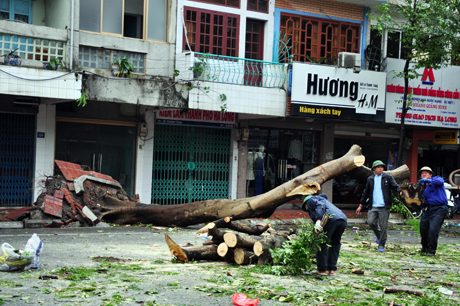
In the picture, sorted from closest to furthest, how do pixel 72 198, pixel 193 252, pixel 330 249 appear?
pixel 330 249 < pixel 193 252 < pixel 72 198

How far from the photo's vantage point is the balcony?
16.3 metres

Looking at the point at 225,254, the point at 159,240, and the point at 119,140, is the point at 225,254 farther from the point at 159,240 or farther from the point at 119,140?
the point at 119,140

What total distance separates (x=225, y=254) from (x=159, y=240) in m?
3.34

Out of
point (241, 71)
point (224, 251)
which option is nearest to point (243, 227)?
point (224, 251)

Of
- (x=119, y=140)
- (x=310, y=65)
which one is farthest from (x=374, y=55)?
(x=119, y=140)

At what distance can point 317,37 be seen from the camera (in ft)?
63.6

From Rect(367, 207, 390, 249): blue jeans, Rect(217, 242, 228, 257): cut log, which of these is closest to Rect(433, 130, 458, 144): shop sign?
Rect(367, 207, 390, 249): blue jeans

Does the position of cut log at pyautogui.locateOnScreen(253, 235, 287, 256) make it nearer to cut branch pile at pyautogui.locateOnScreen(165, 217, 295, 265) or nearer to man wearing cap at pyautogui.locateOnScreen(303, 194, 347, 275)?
cut branch pile at pyautogui.locateOnScreen(165, 217, 295, 265)

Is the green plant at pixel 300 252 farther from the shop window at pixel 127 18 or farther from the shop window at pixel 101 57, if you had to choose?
the shop window at pixel 127 18

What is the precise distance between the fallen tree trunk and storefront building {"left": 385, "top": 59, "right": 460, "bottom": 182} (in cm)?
750

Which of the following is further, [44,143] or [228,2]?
[228,2]

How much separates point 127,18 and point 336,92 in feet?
23.9

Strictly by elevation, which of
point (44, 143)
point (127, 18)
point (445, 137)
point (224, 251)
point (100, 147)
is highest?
point (127, 18)

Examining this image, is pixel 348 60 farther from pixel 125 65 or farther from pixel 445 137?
pixel 125 65
